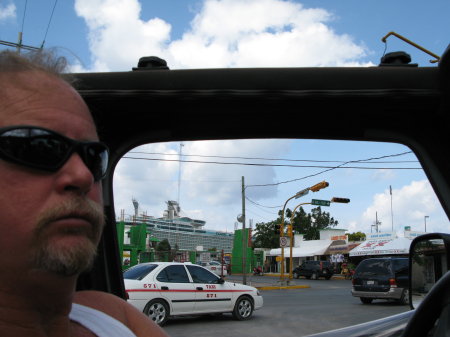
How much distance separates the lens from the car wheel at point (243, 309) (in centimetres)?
994

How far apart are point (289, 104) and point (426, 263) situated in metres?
1.06

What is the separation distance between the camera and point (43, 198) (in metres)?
1.01

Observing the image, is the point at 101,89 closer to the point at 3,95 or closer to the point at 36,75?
the point at 36,75

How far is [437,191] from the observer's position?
1437 millimetres

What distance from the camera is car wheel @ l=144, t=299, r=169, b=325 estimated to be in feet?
24.0

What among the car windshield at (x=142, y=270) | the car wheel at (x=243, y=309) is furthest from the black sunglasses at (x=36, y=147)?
the car wheel at (x=243, y=309)

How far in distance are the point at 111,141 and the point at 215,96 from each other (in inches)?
23.5

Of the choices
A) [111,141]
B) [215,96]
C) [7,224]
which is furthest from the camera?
[111,141]

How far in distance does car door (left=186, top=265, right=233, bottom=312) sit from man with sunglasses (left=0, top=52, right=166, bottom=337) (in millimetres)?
8292

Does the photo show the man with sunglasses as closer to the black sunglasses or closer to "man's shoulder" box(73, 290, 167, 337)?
the black sunglasses

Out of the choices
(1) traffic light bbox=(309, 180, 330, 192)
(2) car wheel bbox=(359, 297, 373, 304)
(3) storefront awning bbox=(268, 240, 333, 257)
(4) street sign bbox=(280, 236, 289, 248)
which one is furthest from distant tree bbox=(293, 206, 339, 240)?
(1) traffic light bbox=(309, 180, 330, 192)

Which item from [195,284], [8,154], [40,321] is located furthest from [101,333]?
[195,284]

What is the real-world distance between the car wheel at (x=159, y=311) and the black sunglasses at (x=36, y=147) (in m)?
6.45

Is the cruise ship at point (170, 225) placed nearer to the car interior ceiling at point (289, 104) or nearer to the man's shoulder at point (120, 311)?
the man's shoulder at point (120, 311)
